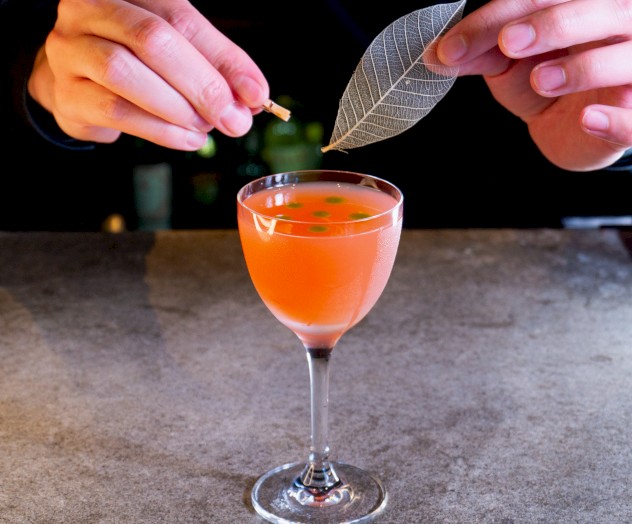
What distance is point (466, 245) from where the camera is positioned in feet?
5.24

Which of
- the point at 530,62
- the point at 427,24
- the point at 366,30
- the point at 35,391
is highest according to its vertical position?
the point at 427,24

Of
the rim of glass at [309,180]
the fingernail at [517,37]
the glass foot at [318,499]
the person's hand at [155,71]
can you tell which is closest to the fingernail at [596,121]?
the fingernail at [517,37]

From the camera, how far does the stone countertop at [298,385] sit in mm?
895

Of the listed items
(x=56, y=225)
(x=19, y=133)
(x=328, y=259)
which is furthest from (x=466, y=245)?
(x=56, y=225)

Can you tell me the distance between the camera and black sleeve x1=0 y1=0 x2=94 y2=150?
5.13 ft

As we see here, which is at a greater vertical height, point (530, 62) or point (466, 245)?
point (530, 62)

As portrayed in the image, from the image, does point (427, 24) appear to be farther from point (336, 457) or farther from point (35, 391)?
point (35, 391)

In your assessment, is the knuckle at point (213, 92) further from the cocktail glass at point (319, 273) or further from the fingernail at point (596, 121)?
the fingernail at point (596, 121)

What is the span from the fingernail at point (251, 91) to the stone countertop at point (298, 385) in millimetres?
398

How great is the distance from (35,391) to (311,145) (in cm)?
140

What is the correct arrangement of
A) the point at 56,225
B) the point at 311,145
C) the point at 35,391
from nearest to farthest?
the point at 35,391 < the point at 311,145 < the point at 56,225

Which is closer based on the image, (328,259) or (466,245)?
(328,259)

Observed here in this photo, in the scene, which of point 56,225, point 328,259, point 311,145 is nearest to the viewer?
point 328,259

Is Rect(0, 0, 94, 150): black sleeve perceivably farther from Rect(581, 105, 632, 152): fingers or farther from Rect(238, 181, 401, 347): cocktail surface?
Rect(581, 105, 632, 152): fingers
